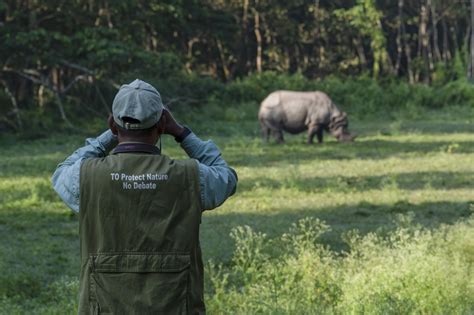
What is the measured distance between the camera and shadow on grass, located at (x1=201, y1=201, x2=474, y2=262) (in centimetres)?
1188

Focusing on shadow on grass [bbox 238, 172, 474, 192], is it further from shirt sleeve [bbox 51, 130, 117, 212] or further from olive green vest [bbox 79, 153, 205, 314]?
olive green vest [bbox 79, 153, 205, 314]

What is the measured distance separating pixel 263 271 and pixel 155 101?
4.45 metres

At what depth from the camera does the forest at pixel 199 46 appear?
26.0m

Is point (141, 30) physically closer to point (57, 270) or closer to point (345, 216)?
point (345, 216)

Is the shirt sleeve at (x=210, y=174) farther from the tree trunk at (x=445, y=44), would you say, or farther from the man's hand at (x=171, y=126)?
the tree trunk at (x=445, y=44)

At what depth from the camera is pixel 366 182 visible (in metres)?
17.0

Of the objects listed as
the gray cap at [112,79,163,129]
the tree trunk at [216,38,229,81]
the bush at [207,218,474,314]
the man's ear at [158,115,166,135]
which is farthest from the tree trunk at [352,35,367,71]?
the gray cap at [112,79,163,129]

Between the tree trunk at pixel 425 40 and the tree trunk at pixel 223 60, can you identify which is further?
the tree trunk at pixel 425 40

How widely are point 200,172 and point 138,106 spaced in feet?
1.17

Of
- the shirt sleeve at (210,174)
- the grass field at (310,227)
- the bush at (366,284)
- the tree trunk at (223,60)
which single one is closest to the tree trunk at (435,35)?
the tree trunk at (223,60)

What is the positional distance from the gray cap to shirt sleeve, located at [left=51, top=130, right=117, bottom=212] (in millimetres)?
269

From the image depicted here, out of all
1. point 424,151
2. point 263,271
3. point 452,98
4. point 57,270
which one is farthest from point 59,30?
point 263,271

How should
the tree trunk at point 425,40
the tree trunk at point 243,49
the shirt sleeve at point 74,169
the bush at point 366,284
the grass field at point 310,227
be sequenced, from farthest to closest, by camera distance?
the tree trunk at point 425,40, the tree trunk at point 243,49, the grass field at point 310,227, the bush at point 366,284, the shirt sleeve at point 74,169

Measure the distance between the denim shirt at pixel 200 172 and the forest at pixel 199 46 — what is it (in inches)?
789
